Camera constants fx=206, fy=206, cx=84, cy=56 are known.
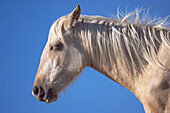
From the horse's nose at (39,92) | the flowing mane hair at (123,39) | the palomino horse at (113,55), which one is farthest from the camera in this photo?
the horse's nose at (39,92)

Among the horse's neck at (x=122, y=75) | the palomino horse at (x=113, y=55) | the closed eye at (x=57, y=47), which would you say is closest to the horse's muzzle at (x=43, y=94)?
the palomino horse at (x=113, y=55)

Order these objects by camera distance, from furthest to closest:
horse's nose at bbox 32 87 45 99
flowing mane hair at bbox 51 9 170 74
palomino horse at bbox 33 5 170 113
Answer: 1. horse's nose at bbox 32 87 45 99
2. flowing mane hair at bbox 51 9 170 74
3. palomino horse at bbox 33 5 170 113

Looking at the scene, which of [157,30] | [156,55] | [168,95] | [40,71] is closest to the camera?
[168,95]

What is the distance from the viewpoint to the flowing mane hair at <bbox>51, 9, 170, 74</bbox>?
5.19ft

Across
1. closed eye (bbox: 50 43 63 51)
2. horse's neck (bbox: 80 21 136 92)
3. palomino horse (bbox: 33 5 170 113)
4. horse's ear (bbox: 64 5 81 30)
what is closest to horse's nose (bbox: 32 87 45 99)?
palomino horse (bbox: 33 5 170 113)

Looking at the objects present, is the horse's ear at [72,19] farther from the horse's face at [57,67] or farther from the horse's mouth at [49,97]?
the horse's mouth at [49,97]

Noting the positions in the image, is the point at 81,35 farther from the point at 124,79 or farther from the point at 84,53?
the point at 124,79

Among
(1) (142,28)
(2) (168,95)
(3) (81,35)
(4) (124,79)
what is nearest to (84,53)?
(3) (81,35)

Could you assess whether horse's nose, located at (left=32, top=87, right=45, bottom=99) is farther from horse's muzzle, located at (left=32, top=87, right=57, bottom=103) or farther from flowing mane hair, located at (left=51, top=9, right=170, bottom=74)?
flowing mane hair, located at (left=51, top=9, right=170, bottom=74)

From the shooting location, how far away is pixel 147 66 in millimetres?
1566

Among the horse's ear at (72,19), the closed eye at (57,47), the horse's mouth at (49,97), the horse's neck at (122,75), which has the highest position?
the horse's ear at (72,19)

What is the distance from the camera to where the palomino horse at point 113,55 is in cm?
147

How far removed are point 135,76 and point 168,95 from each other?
10.9 inches

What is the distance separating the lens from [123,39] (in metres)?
1.64
